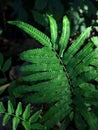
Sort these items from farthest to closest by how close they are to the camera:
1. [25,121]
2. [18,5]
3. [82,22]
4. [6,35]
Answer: [6,35], [82,22], [18,5], [25,121]

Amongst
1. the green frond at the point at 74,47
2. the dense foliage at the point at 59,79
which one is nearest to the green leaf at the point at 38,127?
the dense foliage at the point at 59,79

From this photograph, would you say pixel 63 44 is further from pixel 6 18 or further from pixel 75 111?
pixel 6 18

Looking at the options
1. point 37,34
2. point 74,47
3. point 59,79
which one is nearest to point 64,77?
point 59,79

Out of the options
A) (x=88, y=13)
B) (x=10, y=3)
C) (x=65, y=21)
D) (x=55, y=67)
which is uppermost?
(x=10, y=3)

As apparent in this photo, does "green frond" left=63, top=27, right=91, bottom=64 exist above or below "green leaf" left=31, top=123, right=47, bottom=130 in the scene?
above

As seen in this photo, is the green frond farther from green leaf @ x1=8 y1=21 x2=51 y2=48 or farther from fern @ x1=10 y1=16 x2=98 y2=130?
green leaf @ x1=8 y1=21 x2=51 y2=48

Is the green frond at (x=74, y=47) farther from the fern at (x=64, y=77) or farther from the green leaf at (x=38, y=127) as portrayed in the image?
the green leaf at (x=38, y=127)

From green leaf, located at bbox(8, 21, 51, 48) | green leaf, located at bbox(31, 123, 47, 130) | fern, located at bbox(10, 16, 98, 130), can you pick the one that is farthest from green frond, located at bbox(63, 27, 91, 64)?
green leaf, located at bbox(31, 123, 47, 130)

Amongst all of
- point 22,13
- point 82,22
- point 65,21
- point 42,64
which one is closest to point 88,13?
point 82,22
